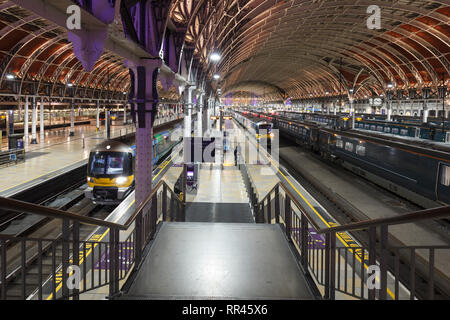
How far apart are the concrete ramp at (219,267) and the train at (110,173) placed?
30.7 feet

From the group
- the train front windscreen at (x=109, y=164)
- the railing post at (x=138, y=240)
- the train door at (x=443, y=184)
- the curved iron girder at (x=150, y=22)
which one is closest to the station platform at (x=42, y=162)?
the train front windscreen at (x=109, y=164)

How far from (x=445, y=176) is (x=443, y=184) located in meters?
0.30

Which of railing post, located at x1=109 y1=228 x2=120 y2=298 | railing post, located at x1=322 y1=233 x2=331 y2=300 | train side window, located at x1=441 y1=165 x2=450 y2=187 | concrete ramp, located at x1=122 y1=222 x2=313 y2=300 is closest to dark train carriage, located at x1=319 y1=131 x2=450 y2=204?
train side window, located at x1=441 y1=165 x2=450 y2=187

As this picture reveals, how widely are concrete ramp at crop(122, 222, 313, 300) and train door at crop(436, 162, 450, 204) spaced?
8445mm

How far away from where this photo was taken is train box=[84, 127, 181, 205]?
50.2 ft

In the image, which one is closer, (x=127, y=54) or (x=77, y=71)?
(x=127, y=54)

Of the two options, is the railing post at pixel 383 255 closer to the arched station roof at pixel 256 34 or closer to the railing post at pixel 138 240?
the railing post at pixel 138 240

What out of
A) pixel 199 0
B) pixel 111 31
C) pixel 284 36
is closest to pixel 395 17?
pixel 284 36

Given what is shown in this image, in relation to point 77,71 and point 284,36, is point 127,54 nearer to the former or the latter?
point 77,71

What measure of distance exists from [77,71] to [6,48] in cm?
1368

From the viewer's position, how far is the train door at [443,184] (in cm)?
1201

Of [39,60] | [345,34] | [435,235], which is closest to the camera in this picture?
[435,235]
